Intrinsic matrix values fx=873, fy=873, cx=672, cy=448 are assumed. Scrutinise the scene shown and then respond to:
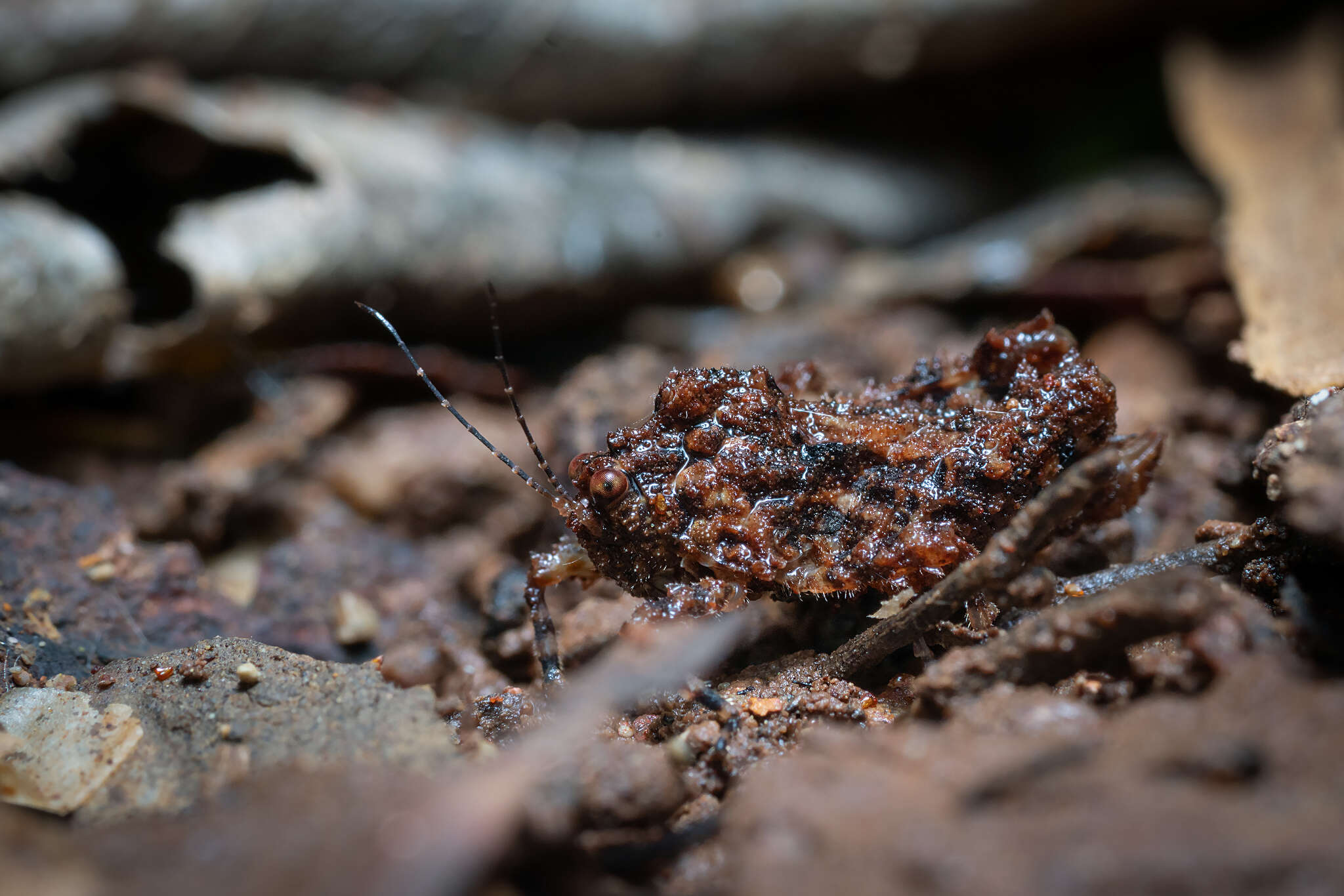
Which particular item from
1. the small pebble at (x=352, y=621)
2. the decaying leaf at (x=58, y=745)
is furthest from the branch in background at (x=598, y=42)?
the decaying leaf at (x=58, y=745)

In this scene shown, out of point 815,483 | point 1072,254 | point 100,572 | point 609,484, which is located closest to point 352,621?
point 100,572

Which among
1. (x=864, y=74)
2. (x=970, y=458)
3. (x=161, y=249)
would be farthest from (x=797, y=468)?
(x=864, y=74)

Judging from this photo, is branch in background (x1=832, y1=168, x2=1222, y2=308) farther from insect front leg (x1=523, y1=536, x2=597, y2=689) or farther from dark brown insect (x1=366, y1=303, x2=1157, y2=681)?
insect front leg (x1=523, y1=536, x2=597, y2=689)

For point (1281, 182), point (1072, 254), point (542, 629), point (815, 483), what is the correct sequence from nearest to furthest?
point (815, 483) → point (542, 629) → point (1281, 182) → point (1072, 254)

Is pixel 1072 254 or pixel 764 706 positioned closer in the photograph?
pixel 764 706

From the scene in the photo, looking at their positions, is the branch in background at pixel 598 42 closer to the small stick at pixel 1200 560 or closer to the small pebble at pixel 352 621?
the small pebble at pixel 352 621

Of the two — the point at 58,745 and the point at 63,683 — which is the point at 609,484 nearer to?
the point at 58,745

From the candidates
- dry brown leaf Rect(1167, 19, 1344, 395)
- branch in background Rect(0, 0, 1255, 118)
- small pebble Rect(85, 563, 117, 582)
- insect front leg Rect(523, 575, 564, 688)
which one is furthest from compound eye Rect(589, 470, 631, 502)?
branch in background Rect(0, 0, 1255, 118)
